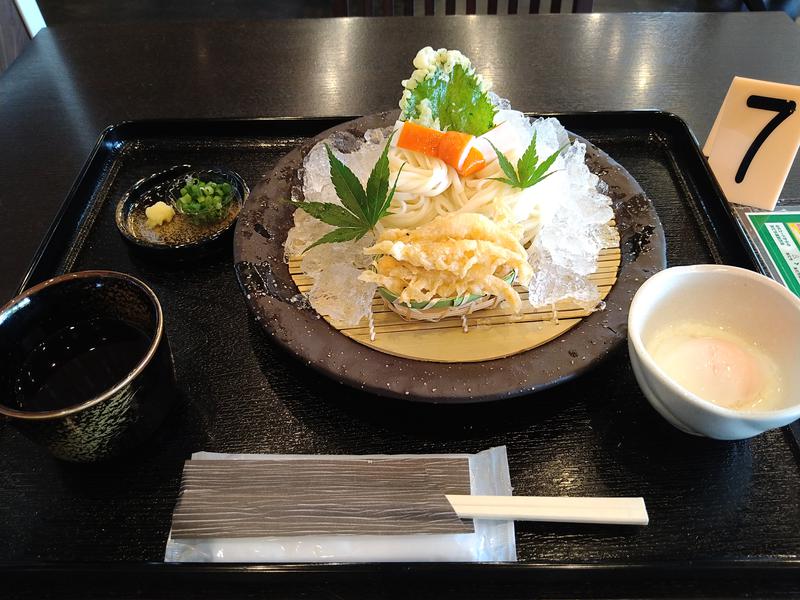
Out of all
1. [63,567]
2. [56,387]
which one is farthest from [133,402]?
[63,567]

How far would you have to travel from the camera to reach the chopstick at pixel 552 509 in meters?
1.04

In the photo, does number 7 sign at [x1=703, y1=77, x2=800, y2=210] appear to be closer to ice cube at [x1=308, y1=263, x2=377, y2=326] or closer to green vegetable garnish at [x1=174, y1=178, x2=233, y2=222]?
ice cube at [x1=308, y1=263, x2=377, y2=326]

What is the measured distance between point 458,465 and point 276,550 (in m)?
0.36

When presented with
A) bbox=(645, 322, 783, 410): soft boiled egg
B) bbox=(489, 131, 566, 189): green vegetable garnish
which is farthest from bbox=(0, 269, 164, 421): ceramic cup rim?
bbox=(645, 322, 783, 410): soft boiled egg

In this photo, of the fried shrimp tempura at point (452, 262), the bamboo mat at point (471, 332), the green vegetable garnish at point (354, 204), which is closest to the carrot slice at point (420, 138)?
the green vegetable garnish at point (354, 204)

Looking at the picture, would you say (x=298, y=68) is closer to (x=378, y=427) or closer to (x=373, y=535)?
(x=378, y=427)

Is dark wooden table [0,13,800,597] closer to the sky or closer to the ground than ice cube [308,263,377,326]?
closer to the ground

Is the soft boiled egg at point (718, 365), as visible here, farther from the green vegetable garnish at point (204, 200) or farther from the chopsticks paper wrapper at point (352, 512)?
the green vegetable garnish at point (204, 200)

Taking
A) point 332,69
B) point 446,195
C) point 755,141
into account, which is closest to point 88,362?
point 446,195

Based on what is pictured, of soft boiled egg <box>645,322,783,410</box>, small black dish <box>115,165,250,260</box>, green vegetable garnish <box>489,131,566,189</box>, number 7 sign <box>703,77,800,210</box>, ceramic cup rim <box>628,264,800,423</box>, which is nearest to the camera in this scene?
ceramic cup rim <box>628,264,800,423</box>

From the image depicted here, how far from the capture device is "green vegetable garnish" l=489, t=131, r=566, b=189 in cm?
136

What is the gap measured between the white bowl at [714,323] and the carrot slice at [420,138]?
59 cm

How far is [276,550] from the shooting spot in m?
1.02

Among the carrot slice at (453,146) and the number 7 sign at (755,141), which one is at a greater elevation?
the carrot slice at (453,146)
